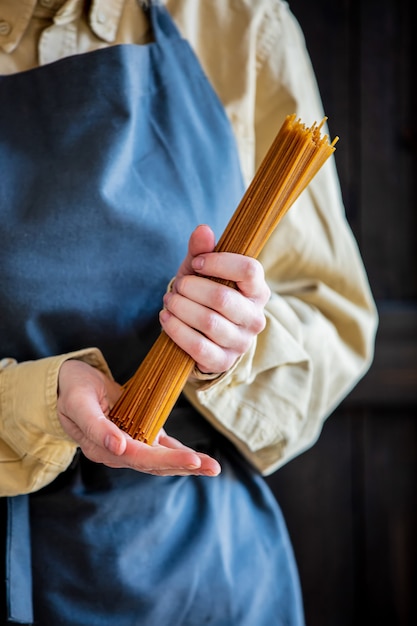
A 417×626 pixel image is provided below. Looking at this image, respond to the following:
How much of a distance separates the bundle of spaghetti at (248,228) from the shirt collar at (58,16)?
0.32 metres

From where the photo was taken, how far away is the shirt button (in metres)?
0.75

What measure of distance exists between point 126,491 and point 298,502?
2.16 ft

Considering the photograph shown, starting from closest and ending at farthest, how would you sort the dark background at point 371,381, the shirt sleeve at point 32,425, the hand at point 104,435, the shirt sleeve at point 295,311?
1. the hand at point 104,435
2. the shirt sleeve at point 32,425
3. the shirt sleeve at point 295,311
4. the dark background at point 371,381

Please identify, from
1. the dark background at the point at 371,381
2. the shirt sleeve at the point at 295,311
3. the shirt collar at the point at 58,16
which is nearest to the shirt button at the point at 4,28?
the shirt collar at the point at 58,16

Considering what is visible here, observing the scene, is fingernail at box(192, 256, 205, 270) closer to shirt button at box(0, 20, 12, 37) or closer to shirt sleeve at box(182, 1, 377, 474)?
shirt sleeve at box(182, 1, 377, 474)

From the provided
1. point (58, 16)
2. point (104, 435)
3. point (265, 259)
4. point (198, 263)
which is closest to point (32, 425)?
point (104, 435)

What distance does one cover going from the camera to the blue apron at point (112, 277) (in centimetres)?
71

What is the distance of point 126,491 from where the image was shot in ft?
2.48

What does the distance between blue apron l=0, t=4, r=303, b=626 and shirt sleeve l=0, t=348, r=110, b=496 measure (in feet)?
0.18

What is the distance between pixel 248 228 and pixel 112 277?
198 mm

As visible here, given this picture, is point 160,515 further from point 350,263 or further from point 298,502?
point 298,502

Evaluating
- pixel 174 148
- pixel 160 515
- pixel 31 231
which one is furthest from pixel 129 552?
pixel 174 148

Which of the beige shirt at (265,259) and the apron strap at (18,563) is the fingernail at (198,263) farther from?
the apron strap at (18,563)

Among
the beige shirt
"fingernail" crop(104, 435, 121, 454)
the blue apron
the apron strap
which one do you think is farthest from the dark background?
"fingernail" crop(104, 435, 121, 454)
